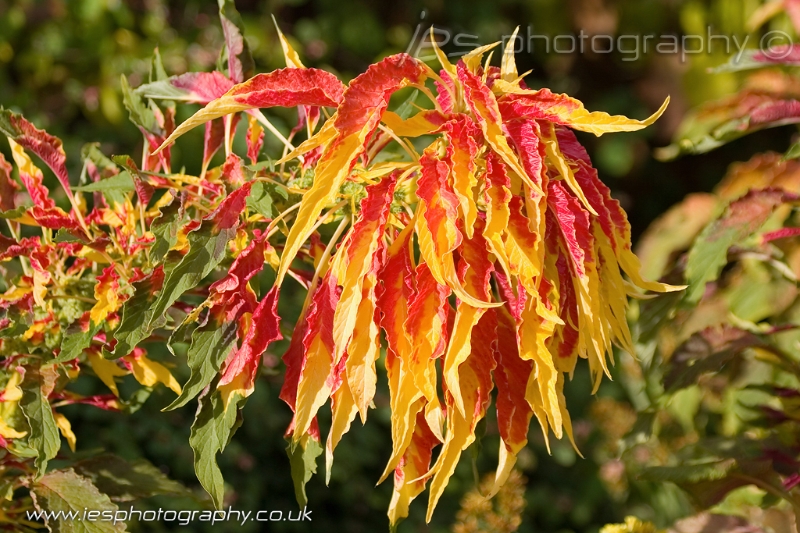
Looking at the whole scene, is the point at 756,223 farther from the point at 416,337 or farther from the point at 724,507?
the point at 416,337

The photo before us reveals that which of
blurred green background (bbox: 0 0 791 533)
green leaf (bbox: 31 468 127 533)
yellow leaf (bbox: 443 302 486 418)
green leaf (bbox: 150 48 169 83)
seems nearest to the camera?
yellow leaf (bbox: 443 302 486 418)

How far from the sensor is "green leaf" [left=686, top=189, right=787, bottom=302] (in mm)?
859

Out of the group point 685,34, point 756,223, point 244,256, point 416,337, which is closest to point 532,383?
point 416,337

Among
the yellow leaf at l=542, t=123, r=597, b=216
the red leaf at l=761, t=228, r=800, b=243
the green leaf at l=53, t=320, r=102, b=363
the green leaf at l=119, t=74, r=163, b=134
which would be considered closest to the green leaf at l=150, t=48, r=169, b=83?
the green leaf at l=119, t=74, r=163, b=134

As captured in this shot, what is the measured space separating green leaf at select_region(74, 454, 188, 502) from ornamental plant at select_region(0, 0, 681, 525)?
0.25 feet

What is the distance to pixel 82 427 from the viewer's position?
144 centimetres

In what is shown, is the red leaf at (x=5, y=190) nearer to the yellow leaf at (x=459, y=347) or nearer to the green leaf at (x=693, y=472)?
the yellow leaf at (x=459, y=347)

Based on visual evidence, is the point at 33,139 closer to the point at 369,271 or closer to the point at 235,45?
the point at 235,45

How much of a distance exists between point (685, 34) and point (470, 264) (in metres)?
2.03

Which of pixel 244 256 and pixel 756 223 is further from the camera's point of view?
pixel 756 223

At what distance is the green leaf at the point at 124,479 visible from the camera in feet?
2.42

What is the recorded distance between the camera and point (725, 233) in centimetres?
89

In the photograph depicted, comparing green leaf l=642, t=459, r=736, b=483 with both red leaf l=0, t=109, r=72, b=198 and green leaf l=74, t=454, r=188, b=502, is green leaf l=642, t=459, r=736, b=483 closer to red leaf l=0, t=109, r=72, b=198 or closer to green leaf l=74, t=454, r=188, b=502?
green leaf l=74, t=454, r=188, b=502

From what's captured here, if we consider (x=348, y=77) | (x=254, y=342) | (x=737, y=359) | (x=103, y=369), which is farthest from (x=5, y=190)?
(x=348, y=77)
